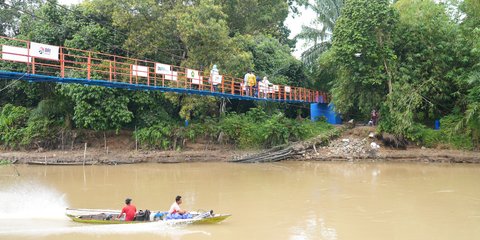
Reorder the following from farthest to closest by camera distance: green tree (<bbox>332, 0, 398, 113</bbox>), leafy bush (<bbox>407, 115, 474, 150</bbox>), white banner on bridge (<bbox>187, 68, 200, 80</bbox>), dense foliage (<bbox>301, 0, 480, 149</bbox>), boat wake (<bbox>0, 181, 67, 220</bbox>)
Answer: green tree (<bbox>332, 0, 398, 113</bbox>) < dense foliage (<bbox>301, 0, 480, 149</bbox>) < leafy bush (<bbox>407, 115, 474, 150</bbox>) < white banner on bridge (<bbox>187, 68, 200, 80</bbox>) < boat wake (<bbox>0, 181, 67, 220</bbox>)

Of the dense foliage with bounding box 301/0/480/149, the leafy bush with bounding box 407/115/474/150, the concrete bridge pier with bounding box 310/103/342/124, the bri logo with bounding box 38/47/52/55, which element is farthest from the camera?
the concrete bridge pier with bounding box 310/103/342/124

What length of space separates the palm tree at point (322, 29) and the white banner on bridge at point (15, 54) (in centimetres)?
1870

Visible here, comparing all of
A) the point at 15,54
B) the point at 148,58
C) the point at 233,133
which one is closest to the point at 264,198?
the point at 15,54

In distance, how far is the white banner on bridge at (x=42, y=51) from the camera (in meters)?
11.9

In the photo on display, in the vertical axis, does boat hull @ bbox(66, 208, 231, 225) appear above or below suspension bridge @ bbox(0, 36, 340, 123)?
below

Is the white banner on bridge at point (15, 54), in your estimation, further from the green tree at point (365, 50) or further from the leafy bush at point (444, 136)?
the leafy bush at point (444, 136)

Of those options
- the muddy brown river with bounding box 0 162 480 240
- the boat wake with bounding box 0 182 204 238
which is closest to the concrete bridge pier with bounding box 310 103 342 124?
the muddy brown river with bounding box 0 162 480 240

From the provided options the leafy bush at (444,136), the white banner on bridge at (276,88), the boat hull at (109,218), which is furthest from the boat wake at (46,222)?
the leafy bush at (444,136)

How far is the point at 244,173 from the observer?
16969 millimetres

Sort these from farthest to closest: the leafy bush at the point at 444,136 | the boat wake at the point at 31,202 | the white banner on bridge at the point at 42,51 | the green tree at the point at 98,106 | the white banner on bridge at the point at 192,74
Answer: the green tree at the point at 98,106 < the leafy bush at the point at 444,136 < the white banner on bridge at the point at 192,74 < the white banner on bridge at the point at 42,51 < the boat wake at the point at 31,202

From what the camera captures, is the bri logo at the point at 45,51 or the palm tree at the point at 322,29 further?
the palm tree at the point at 322,29

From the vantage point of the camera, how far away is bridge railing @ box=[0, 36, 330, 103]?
12250 mm

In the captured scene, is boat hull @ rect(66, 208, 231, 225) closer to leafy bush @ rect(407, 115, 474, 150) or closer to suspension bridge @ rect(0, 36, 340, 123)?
suspension bridge @ rect(0, 36, 340, 123)

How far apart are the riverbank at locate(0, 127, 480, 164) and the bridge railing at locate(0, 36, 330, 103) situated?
331 centimetres
